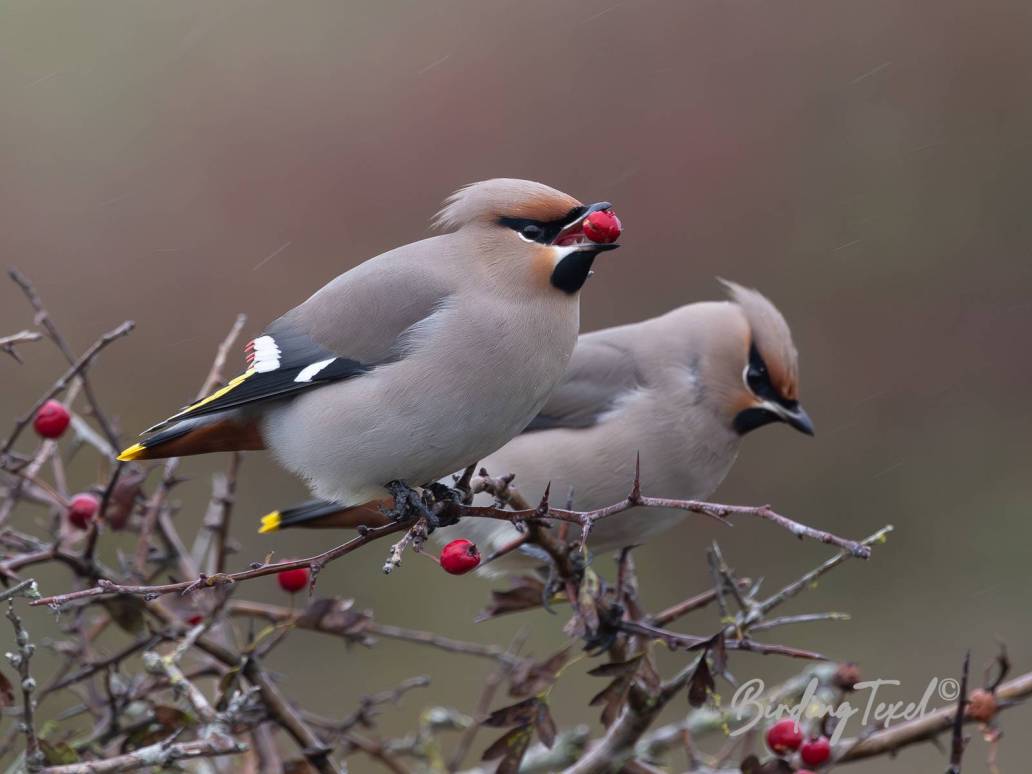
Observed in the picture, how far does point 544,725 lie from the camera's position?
3.02 meters

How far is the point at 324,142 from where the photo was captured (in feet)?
28.0

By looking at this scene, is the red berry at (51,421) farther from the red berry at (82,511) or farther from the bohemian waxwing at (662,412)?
the bohemian waxwing at (662,412)

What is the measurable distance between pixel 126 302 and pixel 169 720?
5274 mm

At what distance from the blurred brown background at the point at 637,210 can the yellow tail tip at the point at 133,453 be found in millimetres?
3486

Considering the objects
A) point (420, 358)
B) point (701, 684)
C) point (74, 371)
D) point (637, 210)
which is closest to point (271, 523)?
point (420, 358)

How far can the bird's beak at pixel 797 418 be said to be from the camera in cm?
434

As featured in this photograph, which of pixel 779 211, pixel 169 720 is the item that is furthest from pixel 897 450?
pixel 169 720

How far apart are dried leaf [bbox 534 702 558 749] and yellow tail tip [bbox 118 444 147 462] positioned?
3.35 ft

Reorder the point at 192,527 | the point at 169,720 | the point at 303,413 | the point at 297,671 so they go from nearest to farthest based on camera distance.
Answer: the point at 169,720 → the point at 303,413 → the point at 297,671 → the point at 192,527

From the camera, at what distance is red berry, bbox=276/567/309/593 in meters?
3.70

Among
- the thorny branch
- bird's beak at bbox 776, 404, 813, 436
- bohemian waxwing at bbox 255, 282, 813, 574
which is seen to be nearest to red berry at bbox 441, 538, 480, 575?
the thorny branch

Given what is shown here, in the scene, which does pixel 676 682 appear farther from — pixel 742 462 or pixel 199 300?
pixel 199 300

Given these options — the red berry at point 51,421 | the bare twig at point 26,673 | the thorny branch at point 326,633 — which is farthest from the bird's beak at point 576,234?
the bare twig at point 26,673

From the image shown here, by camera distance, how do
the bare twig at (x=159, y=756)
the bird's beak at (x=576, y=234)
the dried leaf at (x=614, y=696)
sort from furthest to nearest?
the bird's beak at (x=576, y=234) < the dried leaf at (x=614, y=696) < the bare twig at (x=159, y=756)
